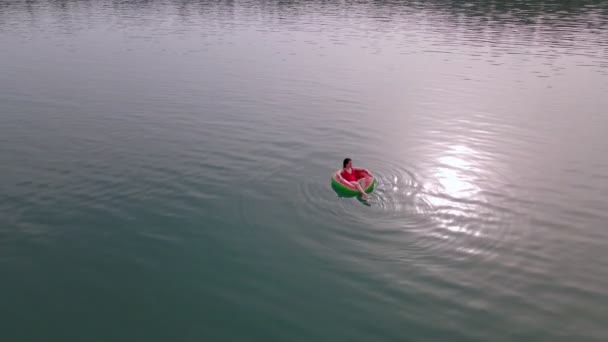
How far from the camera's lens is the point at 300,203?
2036 cm

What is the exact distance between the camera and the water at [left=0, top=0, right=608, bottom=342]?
1382 centimetres

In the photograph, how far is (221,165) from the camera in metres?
24.6

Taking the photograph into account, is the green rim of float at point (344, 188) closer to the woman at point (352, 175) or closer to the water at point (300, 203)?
the woman at point (352, 175)

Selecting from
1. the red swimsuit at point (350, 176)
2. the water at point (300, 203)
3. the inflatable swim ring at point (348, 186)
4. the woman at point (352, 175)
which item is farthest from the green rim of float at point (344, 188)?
the red swimsuit at point (350, 176)

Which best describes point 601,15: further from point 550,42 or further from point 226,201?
point 226,201

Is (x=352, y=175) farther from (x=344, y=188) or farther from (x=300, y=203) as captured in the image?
(x=300, y=203)

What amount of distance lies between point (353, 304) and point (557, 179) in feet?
47.7

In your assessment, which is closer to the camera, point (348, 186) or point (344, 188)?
point (348, 186)

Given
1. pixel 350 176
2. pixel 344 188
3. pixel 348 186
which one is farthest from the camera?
pixel 350 176

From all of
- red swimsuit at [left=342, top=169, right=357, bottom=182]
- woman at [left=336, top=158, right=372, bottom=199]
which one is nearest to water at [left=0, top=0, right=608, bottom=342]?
woman at [left=336, top=158, right=372, bottom=199]

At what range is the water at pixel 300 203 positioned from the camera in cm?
1382

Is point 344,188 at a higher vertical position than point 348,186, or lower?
lower

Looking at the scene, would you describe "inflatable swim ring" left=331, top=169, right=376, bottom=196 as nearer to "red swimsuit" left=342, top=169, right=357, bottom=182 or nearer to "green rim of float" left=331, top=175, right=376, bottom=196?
"green rim of float" left=331, top=175, right=376, bottom=196

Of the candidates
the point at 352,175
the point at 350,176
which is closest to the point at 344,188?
the point at 350,176
